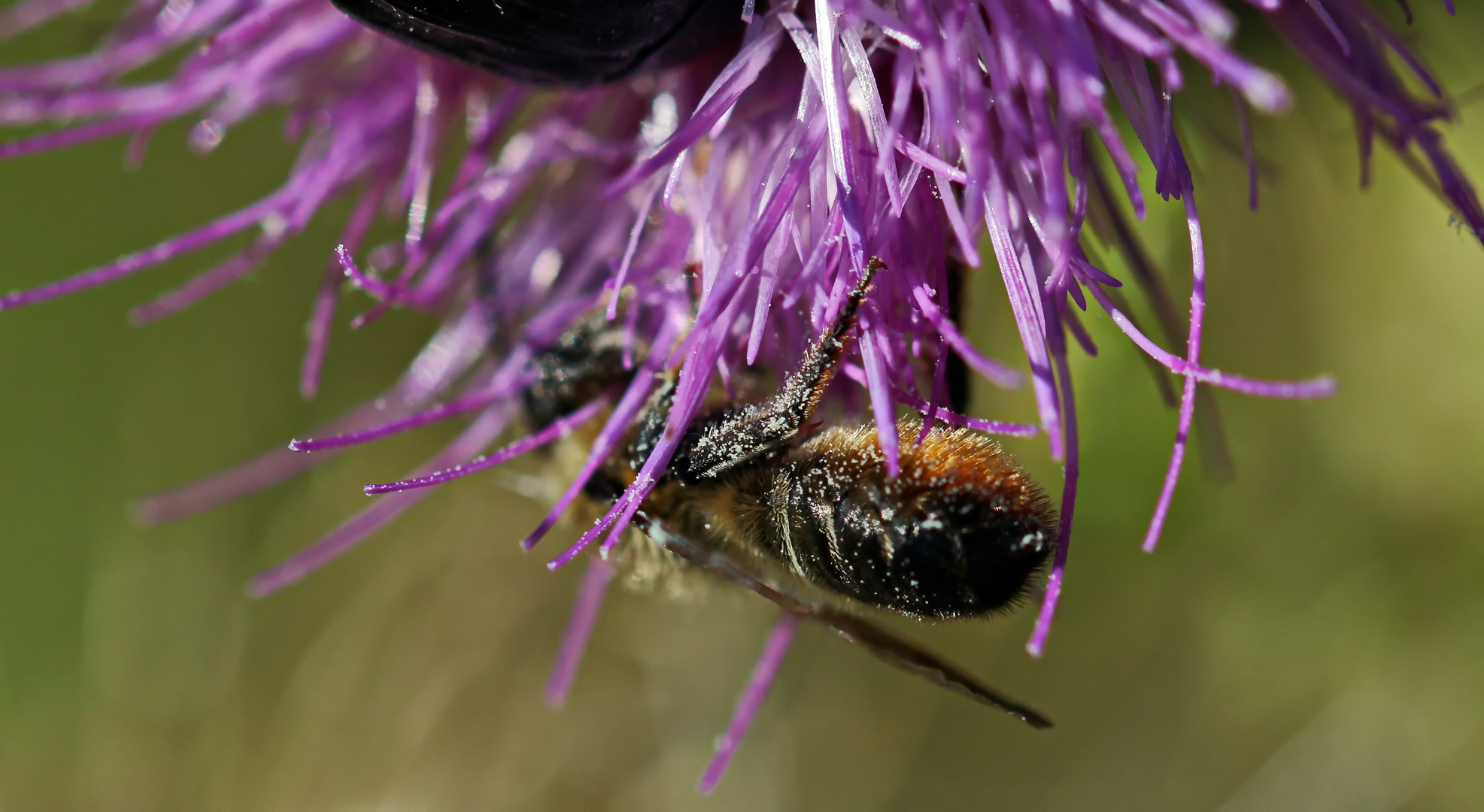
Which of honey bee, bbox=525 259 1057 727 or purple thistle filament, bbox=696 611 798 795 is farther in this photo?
purple thistle filament, bbox=696 611 798 795

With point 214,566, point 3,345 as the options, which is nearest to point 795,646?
point 214,566

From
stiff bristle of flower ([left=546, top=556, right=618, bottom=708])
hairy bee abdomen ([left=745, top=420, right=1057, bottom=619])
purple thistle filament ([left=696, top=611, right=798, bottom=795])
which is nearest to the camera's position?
hairy bee abdomen ([left=745, top=420, right=1057, bottom=619])

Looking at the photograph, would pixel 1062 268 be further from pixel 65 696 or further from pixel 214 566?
pixel 65 696

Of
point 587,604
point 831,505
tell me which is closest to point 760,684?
point 587,604

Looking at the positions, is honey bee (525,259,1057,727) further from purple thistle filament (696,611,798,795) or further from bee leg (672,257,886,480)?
purple thistle filament (696,611,798,795)

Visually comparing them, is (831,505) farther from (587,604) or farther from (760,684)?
(587,604)

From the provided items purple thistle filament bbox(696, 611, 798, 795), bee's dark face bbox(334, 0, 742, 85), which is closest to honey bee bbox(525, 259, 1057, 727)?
purple thistle filament bbox(696, 611, 798, 795)
